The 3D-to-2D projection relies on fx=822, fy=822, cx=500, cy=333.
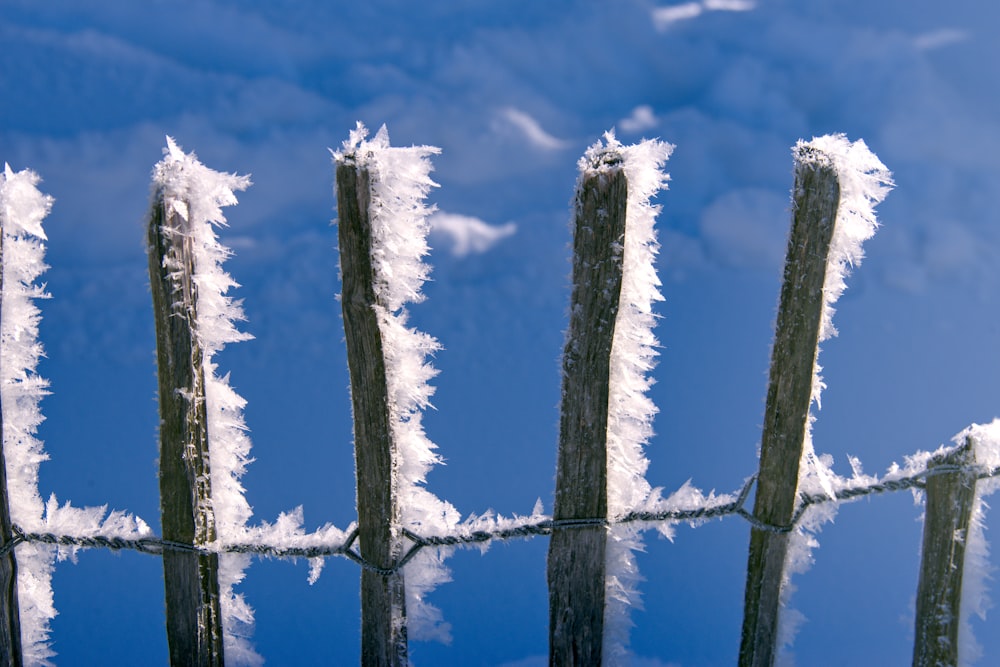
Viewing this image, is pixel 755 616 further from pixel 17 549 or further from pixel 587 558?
pixel 17 549

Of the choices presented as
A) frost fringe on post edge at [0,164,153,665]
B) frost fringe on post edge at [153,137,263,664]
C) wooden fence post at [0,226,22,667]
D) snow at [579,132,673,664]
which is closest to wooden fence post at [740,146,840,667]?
snow at [579,132,673,664]

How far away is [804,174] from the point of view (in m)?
2.72

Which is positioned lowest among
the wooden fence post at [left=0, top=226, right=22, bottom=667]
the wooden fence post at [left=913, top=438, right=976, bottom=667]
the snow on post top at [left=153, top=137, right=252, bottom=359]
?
the wooden fence post at [left=0, top=226, right=22, bottom=667]

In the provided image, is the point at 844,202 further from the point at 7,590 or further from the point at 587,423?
the point at 7,590

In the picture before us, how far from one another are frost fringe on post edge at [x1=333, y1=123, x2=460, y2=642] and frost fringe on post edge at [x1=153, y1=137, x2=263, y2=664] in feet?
1.76

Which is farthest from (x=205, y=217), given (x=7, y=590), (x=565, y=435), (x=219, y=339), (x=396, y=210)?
(x=7, y=590)

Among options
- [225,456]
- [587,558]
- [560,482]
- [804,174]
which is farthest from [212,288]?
[804,174]

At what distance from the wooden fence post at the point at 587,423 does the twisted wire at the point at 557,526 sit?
0.09 m

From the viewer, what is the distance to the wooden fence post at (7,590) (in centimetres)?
317

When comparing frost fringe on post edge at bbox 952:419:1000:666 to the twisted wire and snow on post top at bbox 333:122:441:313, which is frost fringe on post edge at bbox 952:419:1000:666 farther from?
snow on post top at bbox 333:122:441:313

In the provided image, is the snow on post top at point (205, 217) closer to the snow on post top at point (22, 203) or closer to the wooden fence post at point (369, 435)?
the wooden fence post at point (369, 435)

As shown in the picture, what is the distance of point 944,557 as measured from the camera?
2973 mm

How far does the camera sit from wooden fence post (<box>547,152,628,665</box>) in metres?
2.65

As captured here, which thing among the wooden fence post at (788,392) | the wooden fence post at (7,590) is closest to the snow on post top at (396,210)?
the wooden fence post at (788,392)
